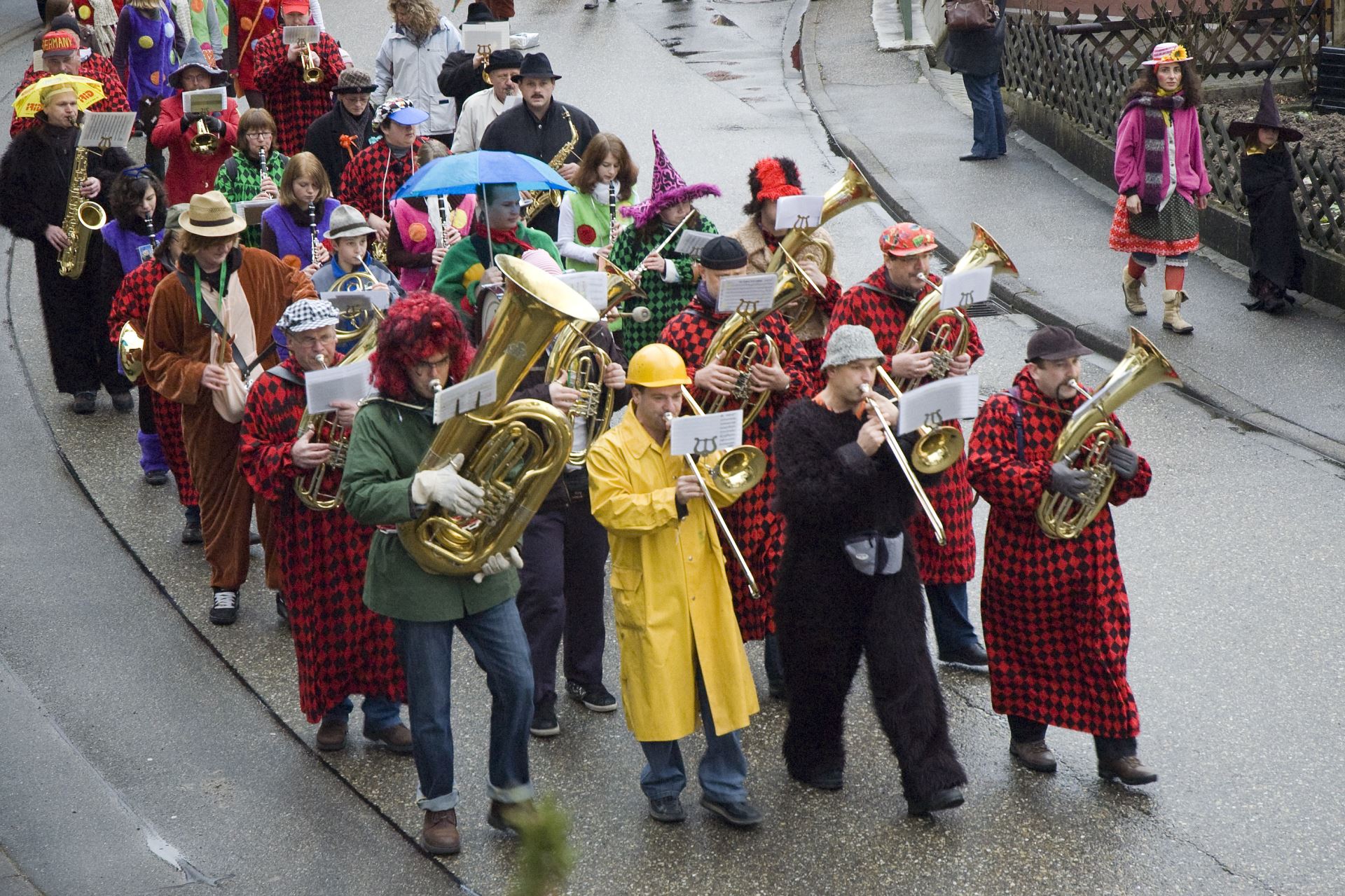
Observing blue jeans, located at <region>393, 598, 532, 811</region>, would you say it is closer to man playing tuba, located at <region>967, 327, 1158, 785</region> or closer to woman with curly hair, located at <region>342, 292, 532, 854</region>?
woman with curly hair, located at <region>342, 292, 532, 854</region>

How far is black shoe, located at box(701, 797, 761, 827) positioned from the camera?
237 inches

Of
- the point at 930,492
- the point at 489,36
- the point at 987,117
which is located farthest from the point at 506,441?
the point at 987,117

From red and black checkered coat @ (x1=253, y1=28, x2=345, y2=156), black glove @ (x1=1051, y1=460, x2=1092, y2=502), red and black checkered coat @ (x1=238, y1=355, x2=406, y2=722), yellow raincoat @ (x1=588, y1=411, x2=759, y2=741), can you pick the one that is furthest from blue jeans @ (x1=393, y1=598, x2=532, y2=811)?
red and black checkered coat @ (x1=253, y1=28, x2=345, y2=156)

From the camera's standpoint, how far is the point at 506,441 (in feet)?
17.3

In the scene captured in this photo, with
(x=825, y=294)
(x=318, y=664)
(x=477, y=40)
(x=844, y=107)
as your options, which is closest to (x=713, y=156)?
(x=844, y=107)

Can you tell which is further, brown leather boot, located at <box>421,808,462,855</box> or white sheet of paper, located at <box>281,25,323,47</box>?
white sheet of paper, located at <box>281,25,323,47</box>

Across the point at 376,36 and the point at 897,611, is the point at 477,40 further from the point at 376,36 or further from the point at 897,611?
the point at 376,36

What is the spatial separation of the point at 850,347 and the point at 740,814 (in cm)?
182

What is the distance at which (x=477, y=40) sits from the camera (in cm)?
1232

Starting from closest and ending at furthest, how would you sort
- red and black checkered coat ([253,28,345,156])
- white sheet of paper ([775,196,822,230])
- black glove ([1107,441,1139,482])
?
black glove ([1107,441,1139,482]) < white sheet of paper ([775,196,822,230]) < red and black checkered coat ([253,28,345,156])

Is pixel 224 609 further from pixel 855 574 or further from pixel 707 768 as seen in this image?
pixel 855 574

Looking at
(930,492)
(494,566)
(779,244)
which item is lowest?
(930,492)

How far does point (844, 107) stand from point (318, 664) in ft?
43.6

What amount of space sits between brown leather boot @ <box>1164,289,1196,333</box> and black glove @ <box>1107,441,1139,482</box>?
5957mm
